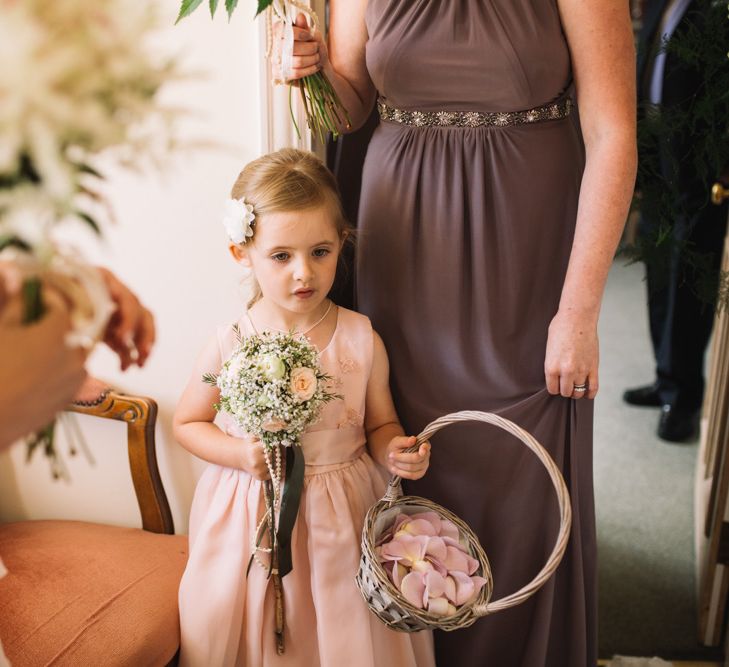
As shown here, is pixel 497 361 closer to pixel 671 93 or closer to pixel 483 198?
pixel 483 198

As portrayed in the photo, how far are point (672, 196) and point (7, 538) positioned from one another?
2.00 metres

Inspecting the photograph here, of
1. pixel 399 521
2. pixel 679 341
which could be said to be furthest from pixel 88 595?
pixel 679 341

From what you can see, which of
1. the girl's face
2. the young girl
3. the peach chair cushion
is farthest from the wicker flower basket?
the peach chair cushion

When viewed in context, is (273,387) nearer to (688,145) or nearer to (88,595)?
(88,595)

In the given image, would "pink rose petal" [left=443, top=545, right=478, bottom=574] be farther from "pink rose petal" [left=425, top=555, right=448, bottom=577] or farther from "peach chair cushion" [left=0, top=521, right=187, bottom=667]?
"peach chair cushion" [left=0, top=521, right=187, bottom=667]

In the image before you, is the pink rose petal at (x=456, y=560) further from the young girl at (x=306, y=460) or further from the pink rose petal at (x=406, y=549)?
the young girl at (x=306, y=460)

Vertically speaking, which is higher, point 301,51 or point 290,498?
point 301,51

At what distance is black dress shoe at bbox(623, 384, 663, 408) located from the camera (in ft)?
12.3

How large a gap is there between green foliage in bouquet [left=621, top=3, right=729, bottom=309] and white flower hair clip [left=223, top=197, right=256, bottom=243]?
1.22 metres

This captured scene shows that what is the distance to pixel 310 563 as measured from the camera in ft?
5.38

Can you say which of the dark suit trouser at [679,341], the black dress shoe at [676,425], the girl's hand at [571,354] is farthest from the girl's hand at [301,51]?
the black dress shoe at [676,425]

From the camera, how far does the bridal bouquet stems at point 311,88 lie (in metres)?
1.54

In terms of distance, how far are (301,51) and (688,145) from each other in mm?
1283

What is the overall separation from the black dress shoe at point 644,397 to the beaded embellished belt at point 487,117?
243 centimetres
